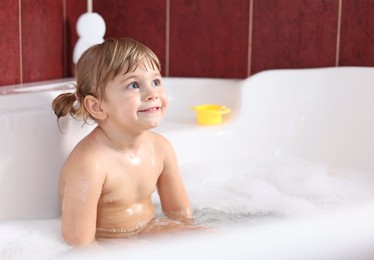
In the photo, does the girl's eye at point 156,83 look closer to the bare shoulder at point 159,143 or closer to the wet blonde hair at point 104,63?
the wet blonde hair at point 104,63

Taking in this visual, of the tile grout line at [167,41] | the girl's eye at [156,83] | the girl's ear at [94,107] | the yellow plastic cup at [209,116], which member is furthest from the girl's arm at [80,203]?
the tile grout line at [167,41]

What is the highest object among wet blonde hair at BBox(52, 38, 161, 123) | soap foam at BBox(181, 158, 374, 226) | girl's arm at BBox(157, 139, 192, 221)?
wet blonde hair at BBox(52, 38, 161, 123)

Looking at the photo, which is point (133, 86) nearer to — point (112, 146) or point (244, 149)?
point (112, 146)

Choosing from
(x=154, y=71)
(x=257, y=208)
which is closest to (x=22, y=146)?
(x=154, y=71)

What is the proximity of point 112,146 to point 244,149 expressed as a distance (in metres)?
0.78

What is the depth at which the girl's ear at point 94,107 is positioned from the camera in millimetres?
1319

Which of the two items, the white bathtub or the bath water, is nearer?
the white bathtub

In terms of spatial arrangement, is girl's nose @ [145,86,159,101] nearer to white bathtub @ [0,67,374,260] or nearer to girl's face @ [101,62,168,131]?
girl's face @ [101,62,168,131]

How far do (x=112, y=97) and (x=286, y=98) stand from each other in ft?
3.38

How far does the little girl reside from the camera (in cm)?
125

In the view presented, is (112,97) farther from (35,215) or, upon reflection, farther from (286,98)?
(286,98)

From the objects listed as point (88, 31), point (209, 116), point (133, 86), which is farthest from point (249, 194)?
point (88, 31)

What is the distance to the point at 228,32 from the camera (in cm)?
239

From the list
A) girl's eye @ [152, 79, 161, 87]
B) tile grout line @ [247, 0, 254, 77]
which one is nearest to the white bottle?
tile grout line @ [247, 0, 254, 77]
